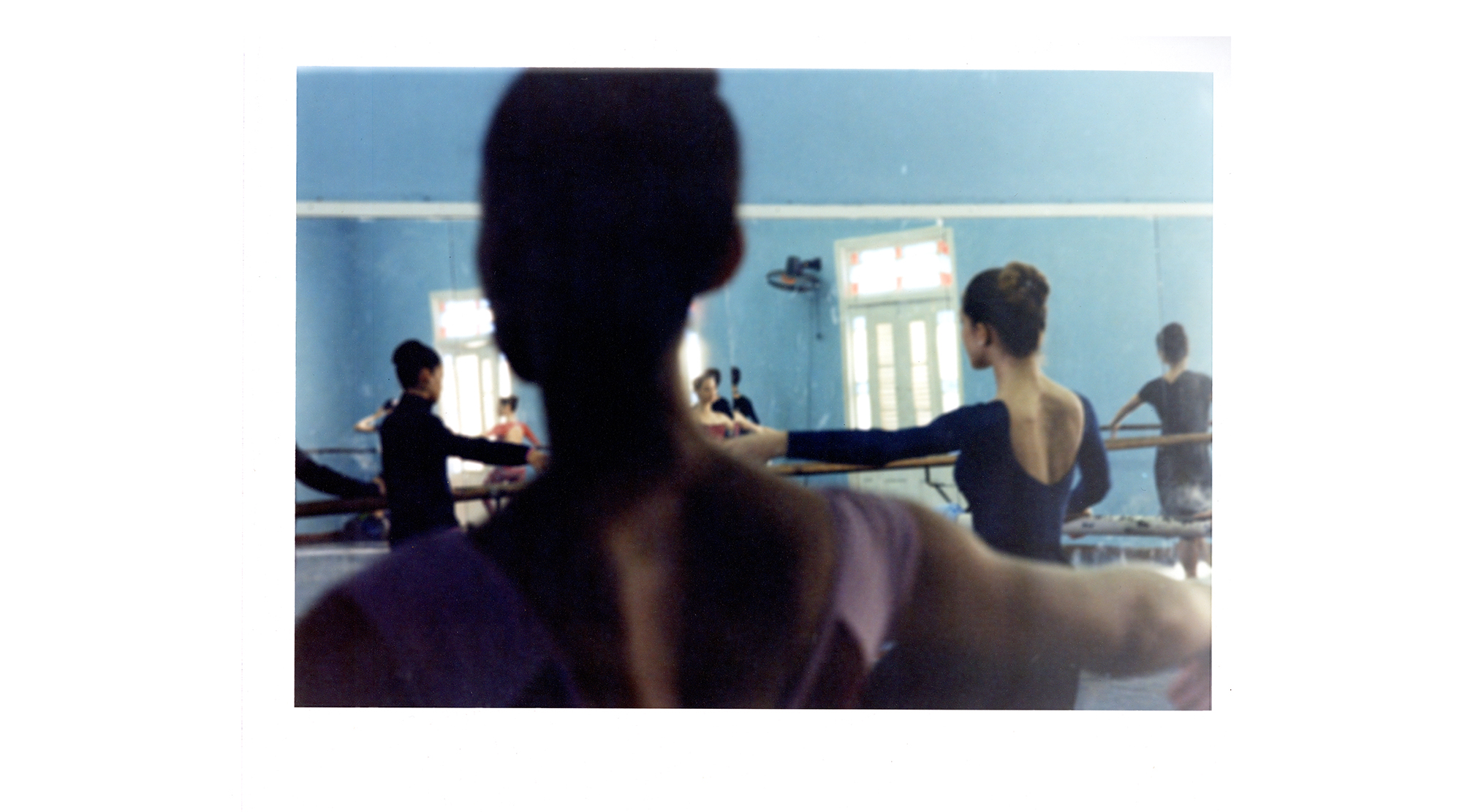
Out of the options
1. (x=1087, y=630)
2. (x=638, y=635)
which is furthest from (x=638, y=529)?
(x=1087, y=630)

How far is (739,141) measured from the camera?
2.12m

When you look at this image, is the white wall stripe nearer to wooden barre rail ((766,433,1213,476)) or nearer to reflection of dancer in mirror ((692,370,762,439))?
reflection of dancer in mirror ((692,370,762,439))

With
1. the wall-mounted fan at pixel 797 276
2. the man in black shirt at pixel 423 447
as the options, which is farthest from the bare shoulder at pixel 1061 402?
the man in black shirt at pixel 423 447

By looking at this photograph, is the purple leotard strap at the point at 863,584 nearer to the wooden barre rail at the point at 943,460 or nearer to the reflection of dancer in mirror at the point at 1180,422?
the wooden barre rail at the point at 943,460

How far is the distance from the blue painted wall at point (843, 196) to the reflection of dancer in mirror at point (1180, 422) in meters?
0.03

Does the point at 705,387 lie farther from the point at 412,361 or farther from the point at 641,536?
the point at 412,361

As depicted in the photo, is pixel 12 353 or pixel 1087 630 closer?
pixel 12 353

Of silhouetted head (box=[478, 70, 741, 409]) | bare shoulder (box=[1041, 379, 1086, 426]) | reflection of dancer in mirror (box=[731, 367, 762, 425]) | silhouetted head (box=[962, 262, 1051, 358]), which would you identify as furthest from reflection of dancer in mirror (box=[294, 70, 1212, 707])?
silhouetted head (box=[962, 262, 1051, 358])

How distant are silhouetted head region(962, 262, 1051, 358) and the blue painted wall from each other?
3 centimetres

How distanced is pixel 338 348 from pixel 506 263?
44cm

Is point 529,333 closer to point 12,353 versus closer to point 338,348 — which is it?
point 338,348

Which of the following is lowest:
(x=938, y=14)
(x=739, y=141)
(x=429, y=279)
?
(x=429, y=279)

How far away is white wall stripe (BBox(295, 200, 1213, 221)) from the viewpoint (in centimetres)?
213

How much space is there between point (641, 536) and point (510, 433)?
1.26 ft
